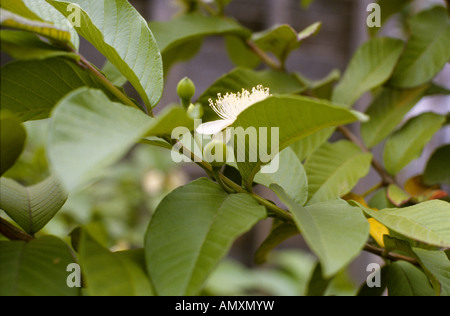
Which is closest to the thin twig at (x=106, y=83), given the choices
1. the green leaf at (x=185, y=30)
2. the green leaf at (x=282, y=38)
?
the green leaf at (x=185, y=30)

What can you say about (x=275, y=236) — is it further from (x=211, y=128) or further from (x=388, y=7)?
(x=388, y=7)

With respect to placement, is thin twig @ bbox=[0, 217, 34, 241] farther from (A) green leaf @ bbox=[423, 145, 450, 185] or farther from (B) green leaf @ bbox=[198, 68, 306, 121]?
(A) green leaf @ bbox=[423, 145, 450, 185]

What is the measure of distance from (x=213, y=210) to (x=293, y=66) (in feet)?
7.84

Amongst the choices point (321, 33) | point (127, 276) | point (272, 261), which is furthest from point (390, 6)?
point (272, 261)

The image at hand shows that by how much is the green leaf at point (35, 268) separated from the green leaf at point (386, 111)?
1.88ft

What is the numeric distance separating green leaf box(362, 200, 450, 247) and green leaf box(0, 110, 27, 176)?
1.01ft

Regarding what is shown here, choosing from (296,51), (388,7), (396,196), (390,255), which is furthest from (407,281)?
(296,51)

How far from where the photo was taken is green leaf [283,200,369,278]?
0.29 m

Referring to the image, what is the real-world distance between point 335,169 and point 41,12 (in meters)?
0.45

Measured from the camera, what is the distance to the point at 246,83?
0.65 m

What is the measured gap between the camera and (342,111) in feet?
0.97

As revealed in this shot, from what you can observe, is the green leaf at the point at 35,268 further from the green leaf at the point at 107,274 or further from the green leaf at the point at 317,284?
the green leaf at the point at 317,284

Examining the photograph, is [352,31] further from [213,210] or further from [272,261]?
[213,210]

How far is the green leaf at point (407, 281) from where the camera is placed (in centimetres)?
51
